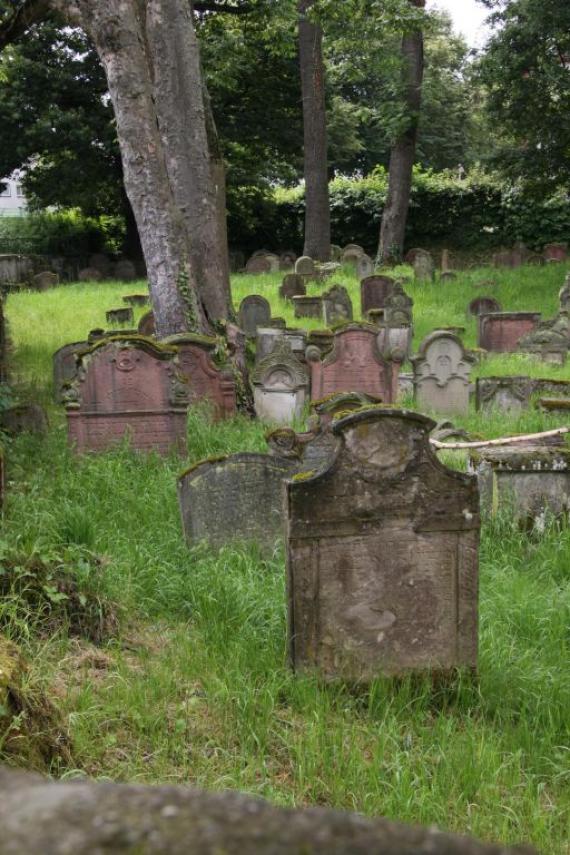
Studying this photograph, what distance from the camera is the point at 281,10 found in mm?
18453

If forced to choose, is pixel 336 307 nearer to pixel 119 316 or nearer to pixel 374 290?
pixel 374 290

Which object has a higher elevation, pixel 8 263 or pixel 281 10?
pixel 281 10

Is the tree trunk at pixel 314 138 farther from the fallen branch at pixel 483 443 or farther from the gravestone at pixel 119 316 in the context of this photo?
the fallen branch at pixel 483 443

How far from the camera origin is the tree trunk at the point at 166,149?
11.2 m

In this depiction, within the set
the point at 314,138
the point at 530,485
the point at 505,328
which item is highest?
the point at 314,138

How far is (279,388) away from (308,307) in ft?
28.5

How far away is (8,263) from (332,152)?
15.1m

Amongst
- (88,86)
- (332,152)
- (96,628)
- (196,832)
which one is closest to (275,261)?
(88,86)

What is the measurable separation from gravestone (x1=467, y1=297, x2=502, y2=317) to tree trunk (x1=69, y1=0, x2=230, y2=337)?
7465 millimetres

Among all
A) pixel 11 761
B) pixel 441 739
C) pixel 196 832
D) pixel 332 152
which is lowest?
pixel 441 739

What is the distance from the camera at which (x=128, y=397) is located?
950 centimetres

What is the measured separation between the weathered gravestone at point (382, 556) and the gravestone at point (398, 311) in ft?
38.9

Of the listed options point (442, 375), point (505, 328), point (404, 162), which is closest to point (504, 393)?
point (442, 375)

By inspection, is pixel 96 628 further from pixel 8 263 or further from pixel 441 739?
pixel 8 263
